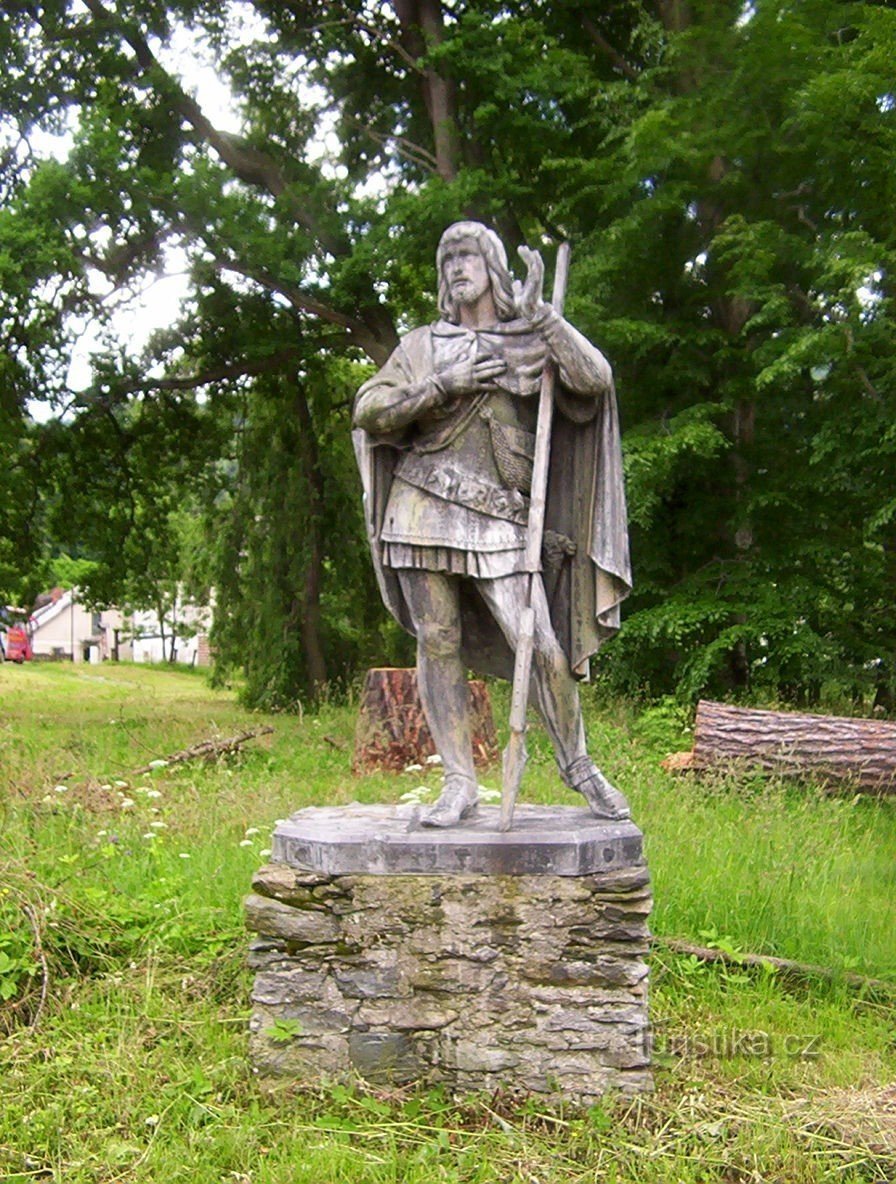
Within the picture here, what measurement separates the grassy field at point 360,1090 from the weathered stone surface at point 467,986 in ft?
0.35

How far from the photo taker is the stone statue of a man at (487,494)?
13.3 ft

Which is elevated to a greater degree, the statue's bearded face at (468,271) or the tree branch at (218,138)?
the tree branch at (218,138)

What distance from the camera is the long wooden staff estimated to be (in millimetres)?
3879

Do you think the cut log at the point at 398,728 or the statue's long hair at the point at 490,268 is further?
the cut log at the point at 398,728

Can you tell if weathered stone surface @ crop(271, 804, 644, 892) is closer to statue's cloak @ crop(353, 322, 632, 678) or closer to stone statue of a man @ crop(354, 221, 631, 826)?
stone statue of a man @ crop(354, 221, 631, 826)

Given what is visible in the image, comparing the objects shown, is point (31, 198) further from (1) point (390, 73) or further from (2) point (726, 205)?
(2) point (726, 205)

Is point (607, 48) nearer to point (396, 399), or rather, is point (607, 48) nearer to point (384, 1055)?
point (396, 399)

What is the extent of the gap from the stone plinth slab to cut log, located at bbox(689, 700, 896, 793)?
4.38 metres

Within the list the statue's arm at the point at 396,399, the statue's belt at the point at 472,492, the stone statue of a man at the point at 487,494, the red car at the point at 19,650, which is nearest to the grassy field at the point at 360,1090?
the stone statue of a man at the point at 487,494

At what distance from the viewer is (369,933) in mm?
3842

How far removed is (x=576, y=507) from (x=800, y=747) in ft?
15.2

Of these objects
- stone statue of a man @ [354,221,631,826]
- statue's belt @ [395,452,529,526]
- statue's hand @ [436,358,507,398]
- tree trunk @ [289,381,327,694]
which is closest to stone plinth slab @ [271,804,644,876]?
stone statue of a man @ [354,221,631,826]

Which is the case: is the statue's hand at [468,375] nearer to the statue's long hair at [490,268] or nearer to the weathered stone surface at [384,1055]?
the statue's long hair at [490,268]

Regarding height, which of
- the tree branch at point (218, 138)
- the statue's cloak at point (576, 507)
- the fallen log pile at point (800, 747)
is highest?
the tree branch at point (218, 138)
